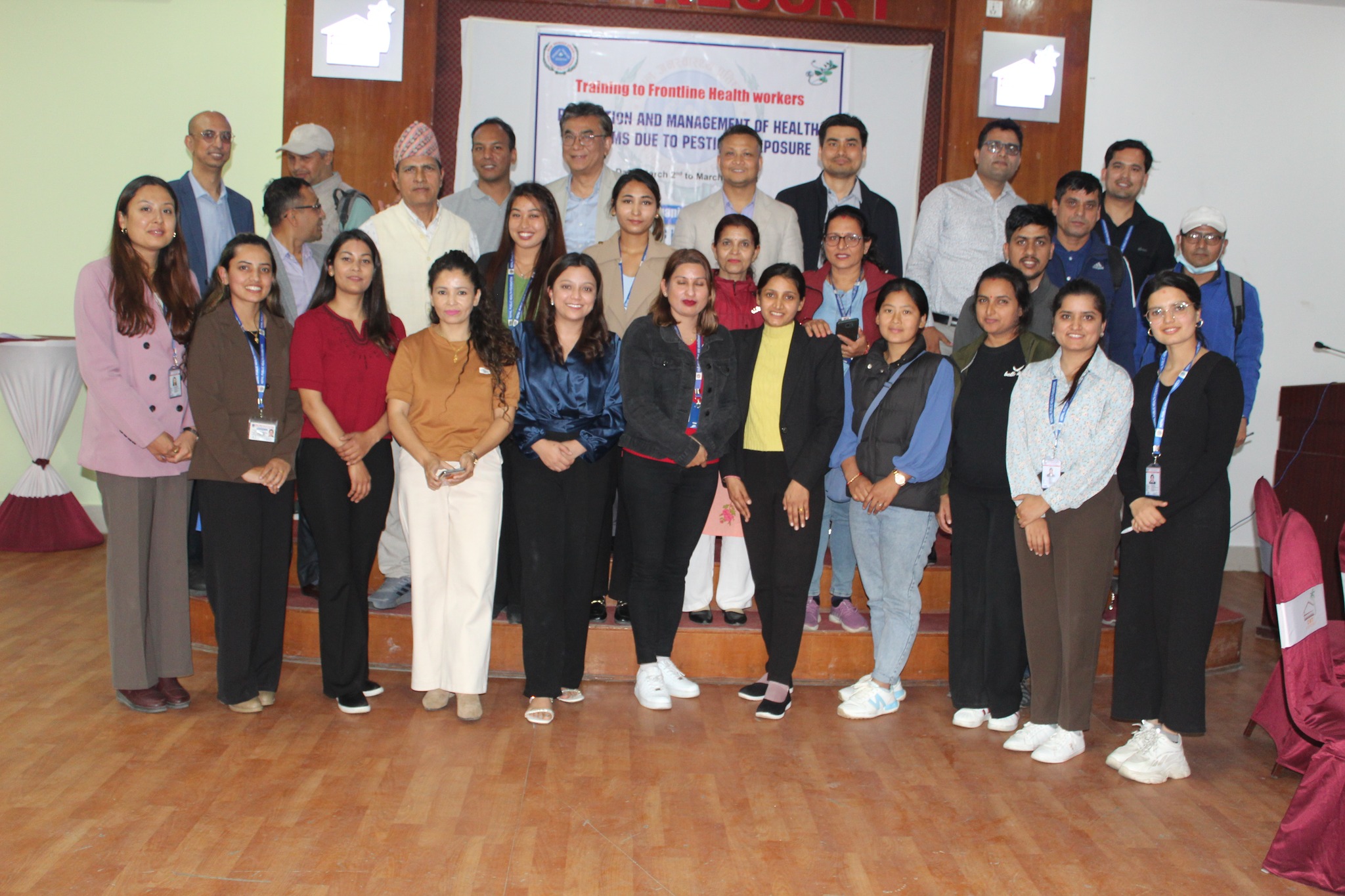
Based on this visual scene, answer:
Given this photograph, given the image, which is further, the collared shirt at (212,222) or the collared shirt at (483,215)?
the collared shirt at (483,215)

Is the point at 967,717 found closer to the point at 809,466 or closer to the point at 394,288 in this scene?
the point at 809,466

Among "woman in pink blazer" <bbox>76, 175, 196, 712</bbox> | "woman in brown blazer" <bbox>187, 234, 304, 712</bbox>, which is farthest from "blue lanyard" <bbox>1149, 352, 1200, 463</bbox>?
"woman in pink blazer" <bbox>76, 175, 196, 712</bbox>

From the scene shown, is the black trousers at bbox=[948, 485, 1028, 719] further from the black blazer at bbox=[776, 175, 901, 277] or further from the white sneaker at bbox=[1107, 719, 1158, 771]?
the black blazer at bbox=[776, 175, 901, 277]

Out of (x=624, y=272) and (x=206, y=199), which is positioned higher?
(x=206, y=199)

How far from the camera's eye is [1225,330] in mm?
4184

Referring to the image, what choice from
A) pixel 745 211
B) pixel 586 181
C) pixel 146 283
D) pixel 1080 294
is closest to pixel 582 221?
pixel 586 181

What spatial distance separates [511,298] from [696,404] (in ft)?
2.70

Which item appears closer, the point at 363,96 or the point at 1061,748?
the point at 1061,748

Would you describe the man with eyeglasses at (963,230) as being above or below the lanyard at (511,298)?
above

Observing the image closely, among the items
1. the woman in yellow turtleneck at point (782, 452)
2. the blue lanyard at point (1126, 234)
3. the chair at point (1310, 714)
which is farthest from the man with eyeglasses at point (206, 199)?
the chair at point (1310, 714)

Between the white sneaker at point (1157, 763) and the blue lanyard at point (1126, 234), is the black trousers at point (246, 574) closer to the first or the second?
the white sneaker at point (1157, 763)

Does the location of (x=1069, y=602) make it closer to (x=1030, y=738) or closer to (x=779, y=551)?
(x=1030, y=738)

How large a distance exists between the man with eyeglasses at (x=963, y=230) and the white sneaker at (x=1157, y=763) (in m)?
1.87

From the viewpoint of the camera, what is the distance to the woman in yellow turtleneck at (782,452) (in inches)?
139
